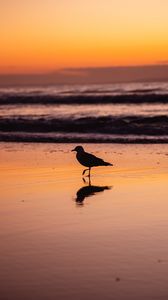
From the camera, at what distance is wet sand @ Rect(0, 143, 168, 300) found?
203 inches

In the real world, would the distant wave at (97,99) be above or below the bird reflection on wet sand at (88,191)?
above

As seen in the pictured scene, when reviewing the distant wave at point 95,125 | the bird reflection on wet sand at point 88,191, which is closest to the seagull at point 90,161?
the bird reflection on wet sand at point 88,191

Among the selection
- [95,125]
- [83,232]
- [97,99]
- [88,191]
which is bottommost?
[83,232]

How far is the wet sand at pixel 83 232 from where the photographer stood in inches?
203

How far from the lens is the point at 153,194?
9.10 m

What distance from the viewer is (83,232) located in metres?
6.85

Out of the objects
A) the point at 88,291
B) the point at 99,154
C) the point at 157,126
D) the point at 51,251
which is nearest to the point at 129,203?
the point at 51,251

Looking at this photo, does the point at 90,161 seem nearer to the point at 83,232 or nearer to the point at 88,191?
the point at 88,191

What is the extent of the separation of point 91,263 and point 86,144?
12339 mm

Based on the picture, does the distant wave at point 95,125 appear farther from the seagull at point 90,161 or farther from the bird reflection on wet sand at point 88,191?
the bird reflection on wet sand at point 88,191

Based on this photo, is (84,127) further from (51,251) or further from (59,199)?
(51,251)

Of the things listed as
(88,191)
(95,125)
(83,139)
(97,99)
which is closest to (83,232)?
(88,191)

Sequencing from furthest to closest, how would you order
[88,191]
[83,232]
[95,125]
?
[95,125]
[88,191]
[83,232]

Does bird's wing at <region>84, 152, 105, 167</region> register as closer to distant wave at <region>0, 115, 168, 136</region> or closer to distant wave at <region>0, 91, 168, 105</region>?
distant wave at <region>0, 115, 168, 136</region>
